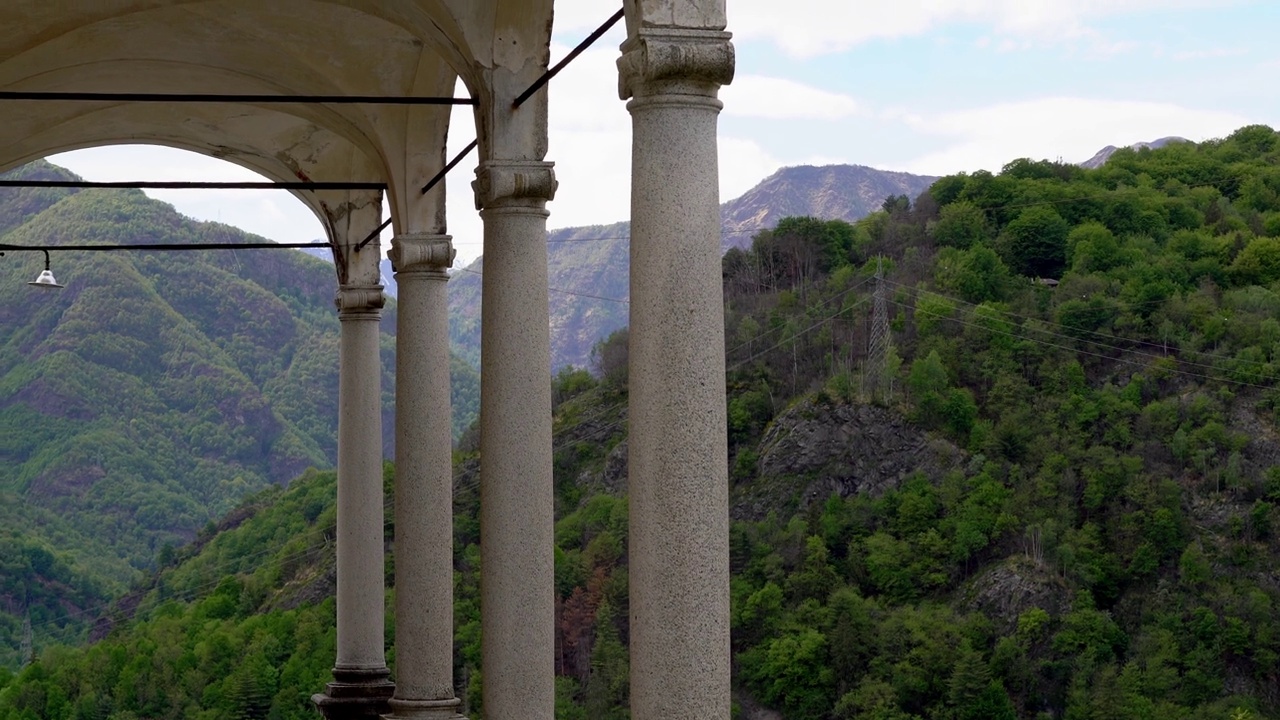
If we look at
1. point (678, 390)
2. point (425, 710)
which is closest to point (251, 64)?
point (425, 710)

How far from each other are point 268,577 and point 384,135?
76.3 m

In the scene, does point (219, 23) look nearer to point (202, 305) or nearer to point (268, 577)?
point (268, 577)

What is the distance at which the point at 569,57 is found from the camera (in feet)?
32.6

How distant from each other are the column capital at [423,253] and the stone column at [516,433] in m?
3.12

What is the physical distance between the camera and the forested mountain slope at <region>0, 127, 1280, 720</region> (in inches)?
3725

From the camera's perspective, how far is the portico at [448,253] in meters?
7.06

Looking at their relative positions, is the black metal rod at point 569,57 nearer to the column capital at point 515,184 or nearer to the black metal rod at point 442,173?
the column capital at point 515,184

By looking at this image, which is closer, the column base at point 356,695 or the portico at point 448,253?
the portico at point 448,253

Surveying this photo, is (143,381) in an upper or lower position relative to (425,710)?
upper

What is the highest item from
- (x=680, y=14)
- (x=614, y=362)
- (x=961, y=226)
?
(x=961, y=226)

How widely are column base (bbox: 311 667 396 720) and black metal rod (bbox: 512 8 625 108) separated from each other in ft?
23.5

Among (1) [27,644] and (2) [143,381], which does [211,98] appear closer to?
(1) [27,644]

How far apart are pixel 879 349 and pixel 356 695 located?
403ft

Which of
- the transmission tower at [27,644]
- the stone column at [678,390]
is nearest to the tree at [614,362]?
the transmission tower at [27,644]
